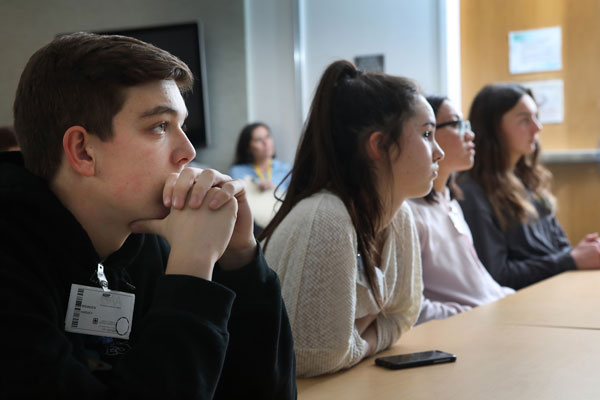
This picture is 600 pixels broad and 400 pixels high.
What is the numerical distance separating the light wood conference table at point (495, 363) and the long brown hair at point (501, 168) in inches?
47.6

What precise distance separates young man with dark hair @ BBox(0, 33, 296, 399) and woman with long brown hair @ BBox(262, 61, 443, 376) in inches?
12.9

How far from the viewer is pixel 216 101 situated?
20.6 ft

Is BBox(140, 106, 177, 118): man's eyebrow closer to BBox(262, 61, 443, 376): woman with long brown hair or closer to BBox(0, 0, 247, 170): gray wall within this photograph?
BBox(262, 61, 443, 376): woman with long brown hair

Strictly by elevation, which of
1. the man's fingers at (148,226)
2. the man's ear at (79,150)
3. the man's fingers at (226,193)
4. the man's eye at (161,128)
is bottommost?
the man's fingers at (148,226)

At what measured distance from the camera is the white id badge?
0.96 m

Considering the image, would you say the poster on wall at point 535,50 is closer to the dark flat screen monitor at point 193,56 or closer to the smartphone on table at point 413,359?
the dark flat screen monitor at point 193,56

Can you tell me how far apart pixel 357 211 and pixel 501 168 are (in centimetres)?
191

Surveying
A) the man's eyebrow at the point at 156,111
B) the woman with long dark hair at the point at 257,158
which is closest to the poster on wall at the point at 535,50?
the woman with long dark hair at the point at 257,158

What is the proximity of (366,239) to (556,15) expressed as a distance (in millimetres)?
3652

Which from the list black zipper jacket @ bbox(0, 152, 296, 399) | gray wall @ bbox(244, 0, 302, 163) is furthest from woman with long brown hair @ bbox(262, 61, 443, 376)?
gray wall @ bbox(244, 0, 302, 163)

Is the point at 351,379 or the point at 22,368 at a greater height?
the point at 22,368

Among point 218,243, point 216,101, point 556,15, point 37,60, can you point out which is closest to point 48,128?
point 37,60

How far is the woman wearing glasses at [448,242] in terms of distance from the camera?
7.72 ft

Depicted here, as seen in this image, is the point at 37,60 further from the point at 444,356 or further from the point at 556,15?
the point at 556,15
